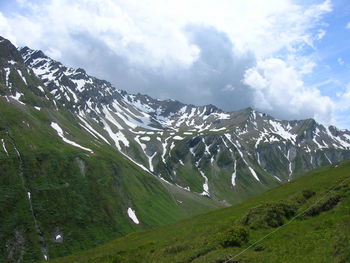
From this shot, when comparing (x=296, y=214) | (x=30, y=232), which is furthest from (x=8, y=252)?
(x=296, y=214)

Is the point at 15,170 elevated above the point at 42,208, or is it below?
above

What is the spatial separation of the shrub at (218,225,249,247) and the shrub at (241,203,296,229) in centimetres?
355

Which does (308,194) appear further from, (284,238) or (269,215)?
(284,238)

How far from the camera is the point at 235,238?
113ft

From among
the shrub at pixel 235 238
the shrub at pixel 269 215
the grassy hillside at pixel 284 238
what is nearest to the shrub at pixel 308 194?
the grassy hillside at pixel 284 238

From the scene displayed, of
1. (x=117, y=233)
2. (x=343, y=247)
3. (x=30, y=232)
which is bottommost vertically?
(x=343, y=247)

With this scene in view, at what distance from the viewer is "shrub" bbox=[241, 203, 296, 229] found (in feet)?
127

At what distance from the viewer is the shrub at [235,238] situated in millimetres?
34094

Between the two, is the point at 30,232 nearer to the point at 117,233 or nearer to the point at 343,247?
the point at 117,233

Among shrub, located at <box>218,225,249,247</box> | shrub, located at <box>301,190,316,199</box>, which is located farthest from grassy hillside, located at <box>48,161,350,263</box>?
shrub, located at <box>301,190,316,199</box>

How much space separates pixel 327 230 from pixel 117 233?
16017cm

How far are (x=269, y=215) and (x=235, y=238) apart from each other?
7419 mm

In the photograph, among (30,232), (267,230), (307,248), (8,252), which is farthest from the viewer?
(30,232)

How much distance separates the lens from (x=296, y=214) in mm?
40125
